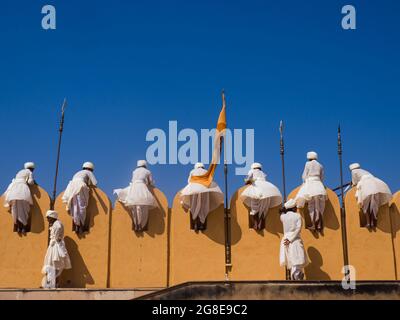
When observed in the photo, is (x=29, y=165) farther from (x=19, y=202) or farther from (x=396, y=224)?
(x=396, y=224)

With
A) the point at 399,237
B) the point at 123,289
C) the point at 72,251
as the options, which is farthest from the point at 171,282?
the point at 399,237

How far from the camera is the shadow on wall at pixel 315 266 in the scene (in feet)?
54.5

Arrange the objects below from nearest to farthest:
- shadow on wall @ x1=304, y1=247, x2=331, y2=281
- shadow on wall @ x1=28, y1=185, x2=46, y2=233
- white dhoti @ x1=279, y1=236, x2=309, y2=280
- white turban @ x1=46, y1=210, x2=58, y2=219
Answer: white dhoti @ x1=279, y1=236, x2=309, y2=280 < white turban @ x1=46, y1=210, x2=58, y2=219 < shadow on wall @ x1=304, y1=247, x2=331, y2=281 < shadow on wall @ x1=28, y1=185, x2=46, y2=233

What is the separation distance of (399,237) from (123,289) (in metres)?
7.20

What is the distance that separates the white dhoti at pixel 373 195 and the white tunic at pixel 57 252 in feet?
25.0

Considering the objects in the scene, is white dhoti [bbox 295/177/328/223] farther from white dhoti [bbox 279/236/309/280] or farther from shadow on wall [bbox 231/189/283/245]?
white dhoti [bbox 279/236/309/280]

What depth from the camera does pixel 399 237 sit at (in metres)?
17.0

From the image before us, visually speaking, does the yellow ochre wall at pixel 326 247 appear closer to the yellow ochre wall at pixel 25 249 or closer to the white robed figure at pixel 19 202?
the yellow ochre wall at pixel 25 249

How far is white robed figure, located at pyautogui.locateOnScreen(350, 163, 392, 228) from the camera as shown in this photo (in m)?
16.8

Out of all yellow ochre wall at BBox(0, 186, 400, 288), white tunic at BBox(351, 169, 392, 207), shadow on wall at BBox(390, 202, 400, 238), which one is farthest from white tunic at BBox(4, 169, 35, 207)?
shadow on wall at BBox(390, 202, 400, 238)

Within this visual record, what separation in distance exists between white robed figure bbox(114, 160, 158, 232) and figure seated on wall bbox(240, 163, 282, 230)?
2.43 metres

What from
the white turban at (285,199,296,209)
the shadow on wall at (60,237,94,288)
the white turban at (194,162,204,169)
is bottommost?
the shadow on wall at (60,237,94,288)

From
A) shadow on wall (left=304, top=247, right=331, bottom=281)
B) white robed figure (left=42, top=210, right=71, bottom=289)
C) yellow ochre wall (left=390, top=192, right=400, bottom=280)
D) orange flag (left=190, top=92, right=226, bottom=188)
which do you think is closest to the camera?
white robed figure (left=42, top=210, right=71, bottom=289)
